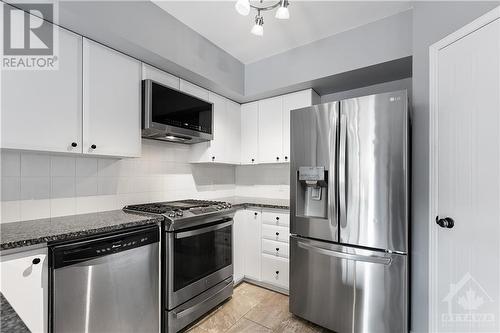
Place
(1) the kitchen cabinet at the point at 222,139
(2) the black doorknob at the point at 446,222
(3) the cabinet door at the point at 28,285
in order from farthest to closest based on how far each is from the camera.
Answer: (1) the kitchen cabinet at the point at 222,139, (2) the black doorknob at the point at 446,222, (3) the cabinet door at the point at 28,285

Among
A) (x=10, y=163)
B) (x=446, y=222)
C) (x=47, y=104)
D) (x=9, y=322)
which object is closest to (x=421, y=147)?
(x=446, y=222)

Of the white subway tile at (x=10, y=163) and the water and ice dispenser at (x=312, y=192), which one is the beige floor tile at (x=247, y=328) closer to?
the water and ice dispenser at (x=312, y=192)

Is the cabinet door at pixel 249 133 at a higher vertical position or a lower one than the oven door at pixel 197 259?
higher

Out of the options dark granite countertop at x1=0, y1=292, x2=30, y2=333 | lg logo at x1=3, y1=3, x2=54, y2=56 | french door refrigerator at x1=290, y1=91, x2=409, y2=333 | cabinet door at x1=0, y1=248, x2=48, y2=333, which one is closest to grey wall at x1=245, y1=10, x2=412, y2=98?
french door refrigerator at x1=290, y1=91, x2=409, y2=333

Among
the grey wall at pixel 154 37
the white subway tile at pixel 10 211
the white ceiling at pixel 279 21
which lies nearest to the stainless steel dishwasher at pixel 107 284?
the white subway tile at pixel 10 211

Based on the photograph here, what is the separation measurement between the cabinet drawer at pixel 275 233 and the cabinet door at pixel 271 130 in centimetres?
78

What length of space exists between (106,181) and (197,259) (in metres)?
1.00

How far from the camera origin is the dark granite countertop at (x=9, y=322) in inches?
19.9

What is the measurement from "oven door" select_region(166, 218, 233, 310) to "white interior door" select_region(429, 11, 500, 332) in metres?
1.60

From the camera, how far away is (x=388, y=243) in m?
1.63

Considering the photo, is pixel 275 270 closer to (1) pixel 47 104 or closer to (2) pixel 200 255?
(2) pixel 200 255

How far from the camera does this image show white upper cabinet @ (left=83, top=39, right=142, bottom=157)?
5.40ft

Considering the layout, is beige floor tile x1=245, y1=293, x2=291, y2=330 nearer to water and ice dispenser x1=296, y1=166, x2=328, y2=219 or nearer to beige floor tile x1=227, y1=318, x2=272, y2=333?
beige floor tile x1=227, y1=318, x2=272, y2=333

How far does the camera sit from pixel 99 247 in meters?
1.39
